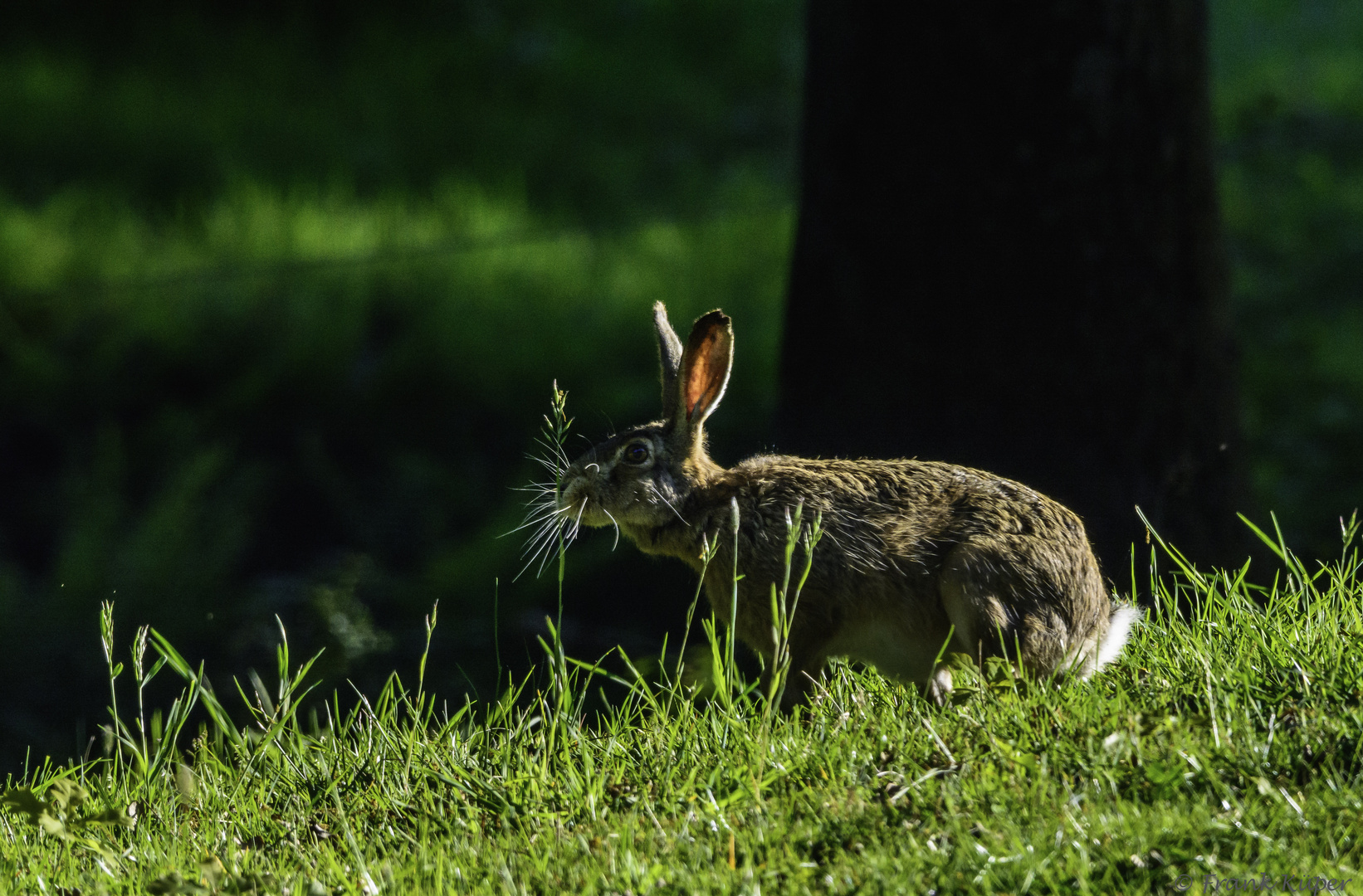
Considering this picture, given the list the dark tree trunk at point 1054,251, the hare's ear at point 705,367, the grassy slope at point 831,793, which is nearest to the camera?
the grassy slope at point 831,793

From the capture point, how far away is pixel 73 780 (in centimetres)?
377

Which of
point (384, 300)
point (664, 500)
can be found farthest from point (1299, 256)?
point (664, 500)

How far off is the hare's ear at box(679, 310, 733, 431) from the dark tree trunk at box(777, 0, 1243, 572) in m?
1.37

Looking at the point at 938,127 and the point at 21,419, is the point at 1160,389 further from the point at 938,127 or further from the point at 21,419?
the point at 21,419

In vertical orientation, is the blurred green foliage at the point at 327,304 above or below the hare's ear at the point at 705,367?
below

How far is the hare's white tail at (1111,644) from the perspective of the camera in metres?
3.68

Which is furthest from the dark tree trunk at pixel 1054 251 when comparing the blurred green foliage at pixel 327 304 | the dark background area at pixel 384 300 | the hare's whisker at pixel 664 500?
the blurred green foliage at pixel 327 304

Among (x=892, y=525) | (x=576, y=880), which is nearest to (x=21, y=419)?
(x=892, y=525)

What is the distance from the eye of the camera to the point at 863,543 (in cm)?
406

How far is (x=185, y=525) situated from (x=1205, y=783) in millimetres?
5912

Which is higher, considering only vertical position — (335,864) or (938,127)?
(938,127)

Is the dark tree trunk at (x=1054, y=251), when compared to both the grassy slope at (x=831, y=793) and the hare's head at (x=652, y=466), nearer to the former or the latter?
the hare's head at (x=652, y=466)

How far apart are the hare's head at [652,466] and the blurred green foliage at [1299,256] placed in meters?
3.17

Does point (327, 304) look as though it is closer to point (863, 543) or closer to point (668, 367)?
point (668, 367)
